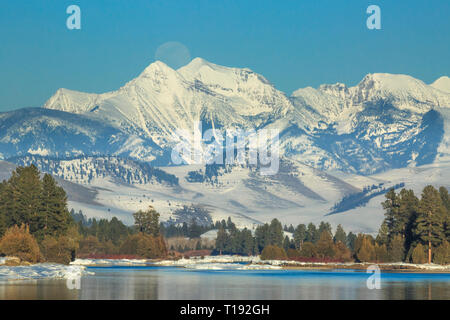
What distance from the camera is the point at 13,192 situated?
647 feet

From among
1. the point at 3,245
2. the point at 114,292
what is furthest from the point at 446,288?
the point at 3,245

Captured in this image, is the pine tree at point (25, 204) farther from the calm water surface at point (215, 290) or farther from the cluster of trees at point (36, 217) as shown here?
the calm water surface at point (215, 290)

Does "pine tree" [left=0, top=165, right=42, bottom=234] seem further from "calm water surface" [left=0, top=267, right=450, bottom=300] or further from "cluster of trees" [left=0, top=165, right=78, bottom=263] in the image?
"calm water surface" [left=0, top=267, right=450, bottom=300]
